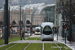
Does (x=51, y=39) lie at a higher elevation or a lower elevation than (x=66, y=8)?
lower

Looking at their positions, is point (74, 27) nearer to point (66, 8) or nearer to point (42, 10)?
point (66, 8)

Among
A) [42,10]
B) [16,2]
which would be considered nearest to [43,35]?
[16,2]

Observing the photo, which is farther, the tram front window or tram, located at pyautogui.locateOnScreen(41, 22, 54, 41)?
the tram front window

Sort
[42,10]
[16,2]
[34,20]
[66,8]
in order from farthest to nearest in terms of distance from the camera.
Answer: [42,10] < [34,20] < [16,2] < [66,8]

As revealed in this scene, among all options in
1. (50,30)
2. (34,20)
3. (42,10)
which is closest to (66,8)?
(50,30)

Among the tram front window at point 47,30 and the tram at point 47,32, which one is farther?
the tram front window at point 47,30

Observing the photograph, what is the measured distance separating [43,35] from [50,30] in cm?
154

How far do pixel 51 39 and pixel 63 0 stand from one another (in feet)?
28.7

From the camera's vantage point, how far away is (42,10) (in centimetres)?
15475

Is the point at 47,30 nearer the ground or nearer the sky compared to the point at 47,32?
nearer the sky

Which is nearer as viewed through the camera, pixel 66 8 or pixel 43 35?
pixel 43 35

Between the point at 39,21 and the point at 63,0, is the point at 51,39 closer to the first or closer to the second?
the point at 63,0

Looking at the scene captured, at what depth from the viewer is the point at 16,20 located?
497ft

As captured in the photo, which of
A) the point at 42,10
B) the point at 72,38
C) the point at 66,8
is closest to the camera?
the point at 72,38
